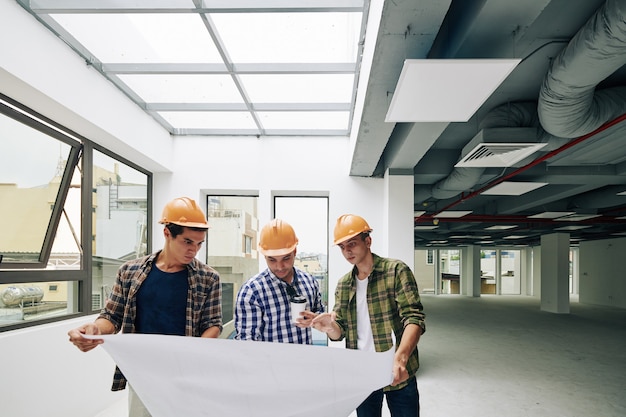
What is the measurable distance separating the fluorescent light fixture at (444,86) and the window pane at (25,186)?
8.57 ft

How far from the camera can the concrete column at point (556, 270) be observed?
460 inches

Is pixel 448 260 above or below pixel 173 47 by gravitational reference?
below

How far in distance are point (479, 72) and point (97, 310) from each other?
12.2 feet

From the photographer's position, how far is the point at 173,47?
3.07 meters

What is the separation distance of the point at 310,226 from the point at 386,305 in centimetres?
372

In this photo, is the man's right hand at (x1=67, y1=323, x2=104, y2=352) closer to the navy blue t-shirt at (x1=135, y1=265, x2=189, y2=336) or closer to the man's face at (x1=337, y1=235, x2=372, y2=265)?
the navy blue t-shirt at (x1=135, y1=265, x2=189, y2=336)

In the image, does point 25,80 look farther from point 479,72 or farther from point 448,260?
point 448,260

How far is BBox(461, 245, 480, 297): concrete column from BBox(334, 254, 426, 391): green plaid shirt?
16.9 m

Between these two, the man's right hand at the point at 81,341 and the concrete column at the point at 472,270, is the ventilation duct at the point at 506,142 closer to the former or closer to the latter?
the man's right hand at the point at 81,341

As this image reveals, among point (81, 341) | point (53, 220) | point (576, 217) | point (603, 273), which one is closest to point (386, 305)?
point (81, 341)

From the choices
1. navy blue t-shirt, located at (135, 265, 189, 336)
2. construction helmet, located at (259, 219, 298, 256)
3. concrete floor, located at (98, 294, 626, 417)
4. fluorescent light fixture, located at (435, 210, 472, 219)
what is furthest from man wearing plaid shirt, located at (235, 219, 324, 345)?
fluorescent light fixture, located at (435, 210, 472, 219)

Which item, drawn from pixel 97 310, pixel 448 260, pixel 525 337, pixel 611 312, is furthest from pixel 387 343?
pixel 448 260

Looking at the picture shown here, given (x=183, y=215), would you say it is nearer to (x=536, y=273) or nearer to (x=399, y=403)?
(x=399, y=403)

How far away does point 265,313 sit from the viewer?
5.69 feet
